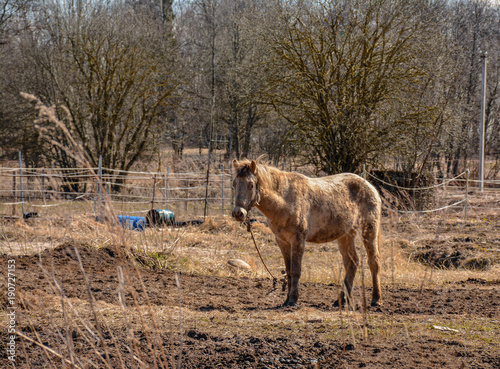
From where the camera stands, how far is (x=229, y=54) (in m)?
27.0

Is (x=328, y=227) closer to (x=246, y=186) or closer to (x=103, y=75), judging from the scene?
(x=246, y=186)

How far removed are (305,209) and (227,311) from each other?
60.0 inches

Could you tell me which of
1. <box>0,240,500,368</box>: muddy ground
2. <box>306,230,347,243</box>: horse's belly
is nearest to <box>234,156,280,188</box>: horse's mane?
<box>306,230,347,243</box>: horse's belly

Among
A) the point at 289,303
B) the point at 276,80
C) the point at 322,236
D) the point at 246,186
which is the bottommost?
the point at 289,303

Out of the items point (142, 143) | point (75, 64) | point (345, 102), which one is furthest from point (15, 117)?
point (345, 102)

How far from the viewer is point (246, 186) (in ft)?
16.9

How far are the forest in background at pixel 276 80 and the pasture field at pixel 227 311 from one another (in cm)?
387

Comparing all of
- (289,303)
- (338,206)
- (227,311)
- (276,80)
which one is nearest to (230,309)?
(227,311)

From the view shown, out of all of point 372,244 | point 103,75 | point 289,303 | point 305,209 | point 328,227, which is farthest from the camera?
point 103,75

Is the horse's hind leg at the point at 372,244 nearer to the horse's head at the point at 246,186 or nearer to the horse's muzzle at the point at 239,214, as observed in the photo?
the horse's head at the point at 246,186

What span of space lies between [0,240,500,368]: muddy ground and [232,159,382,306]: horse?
0.54m

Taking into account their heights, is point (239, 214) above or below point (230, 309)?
above

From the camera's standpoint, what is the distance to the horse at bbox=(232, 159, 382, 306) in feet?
17.3

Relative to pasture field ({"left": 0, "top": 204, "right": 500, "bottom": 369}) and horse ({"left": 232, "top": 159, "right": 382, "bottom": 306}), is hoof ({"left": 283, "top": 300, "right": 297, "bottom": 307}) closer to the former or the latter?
horse ({"left": 232, "top": 159, "right": 382, "bottom": 306})
